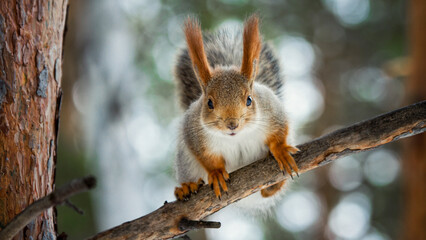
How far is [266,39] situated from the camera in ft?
12.6

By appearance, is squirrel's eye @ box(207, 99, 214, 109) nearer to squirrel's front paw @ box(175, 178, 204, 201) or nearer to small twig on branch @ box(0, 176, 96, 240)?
squirrel's front paw @ box(175, 178, 204, 201)

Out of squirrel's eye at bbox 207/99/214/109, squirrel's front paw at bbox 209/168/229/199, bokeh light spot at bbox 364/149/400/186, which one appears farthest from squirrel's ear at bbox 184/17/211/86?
bokeh light spot at bbox 364/149/400/186

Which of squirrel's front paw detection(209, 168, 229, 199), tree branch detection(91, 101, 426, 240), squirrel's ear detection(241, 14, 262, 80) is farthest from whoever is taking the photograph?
squirrel's ear detection(241, 14, 262, 80)

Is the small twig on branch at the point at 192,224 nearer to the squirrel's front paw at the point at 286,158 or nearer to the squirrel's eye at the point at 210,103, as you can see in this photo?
the squirrel's front paw at the point at 286,158

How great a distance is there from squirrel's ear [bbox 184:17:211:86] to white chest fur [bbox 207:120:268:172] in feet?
0.86

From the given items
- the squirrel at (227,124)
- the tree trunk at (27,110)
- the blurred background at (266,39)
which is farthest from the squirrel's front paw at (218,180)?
the blurred background at (266,39)

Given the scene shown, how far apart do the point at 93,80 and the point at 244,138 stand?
2.18 metres

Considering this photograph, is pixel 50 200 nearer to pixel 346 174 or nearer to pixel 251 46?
pixel 251 46

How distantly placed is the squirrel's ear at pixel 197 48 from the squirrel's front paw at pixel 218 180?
1.35 ft

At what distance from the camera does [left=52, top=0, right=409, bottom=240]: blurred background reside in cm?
370

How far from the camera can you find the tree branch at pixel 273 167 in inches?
54.9

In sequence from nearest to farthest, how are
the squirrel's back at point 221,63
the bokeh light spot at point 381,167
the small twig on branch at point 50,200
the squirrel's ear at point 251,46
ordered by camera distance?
1. the small twig on branch at point 50,200
2. the squirrel's ear at point 251,46
3. the squirrel's back at point 221,63
4. the bokeh light spot at point 381,167

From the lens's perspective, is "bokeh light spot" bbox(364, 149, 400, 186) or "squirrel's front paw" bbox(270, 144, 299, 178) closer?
"squirrel's front paw" bbox(270, 144, 299, 178)

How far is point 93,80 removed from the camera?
12.0ft
